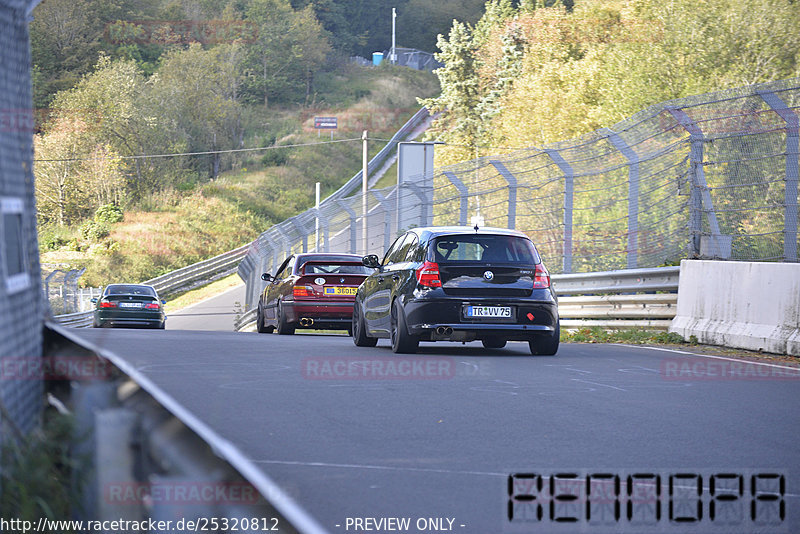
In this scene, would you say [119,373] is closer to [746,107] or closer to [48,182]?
[746,107]

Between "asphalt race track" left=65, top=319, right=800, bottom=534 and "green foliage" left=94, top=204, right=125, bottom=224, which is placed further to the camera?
"green foliage" left=94, top=204, right=125, bottom=224

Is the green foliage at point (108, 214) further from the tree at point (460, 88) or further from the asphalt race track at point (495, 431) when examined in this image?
the asphalt race track at point (495, 431)

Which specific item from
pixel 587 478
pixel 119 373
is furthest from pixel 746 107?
pixel 119 373

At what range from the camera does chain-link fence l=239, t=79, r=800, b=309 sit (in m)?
14.6

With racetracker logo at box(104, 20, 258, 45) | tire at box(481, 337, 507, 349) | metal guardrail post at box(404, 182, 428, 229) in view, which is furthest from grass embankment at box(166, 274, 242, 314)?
racetracker logo at box(104, 20, 258, 45)

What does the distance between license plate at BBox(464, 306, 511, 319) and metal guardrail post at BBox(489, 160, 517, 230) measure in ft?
29.2

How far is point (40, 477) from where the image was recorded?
3977 mm

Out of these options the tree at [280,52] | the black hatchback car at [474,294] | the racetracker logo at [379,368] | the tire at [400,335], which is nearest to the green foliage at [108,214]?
the tree at [280,52]

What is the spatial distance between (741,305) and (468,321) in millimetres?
3738

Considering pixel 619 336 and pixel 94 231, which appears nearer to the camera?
pixel 619 336

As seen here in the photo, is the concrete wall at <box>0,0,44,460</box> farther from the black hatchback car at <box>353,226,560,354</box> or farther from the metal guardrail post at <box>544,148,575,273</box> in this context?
the metal guardrail post at <box>544,148,575,273</box>

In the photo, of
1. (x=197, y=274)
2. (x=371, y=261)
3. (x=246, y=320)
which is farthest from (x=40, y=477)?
(x=197, y=274)

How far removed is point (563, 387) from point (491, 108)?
60.8 metres

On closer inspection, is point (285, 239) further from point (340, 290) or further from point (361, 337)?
point (361, 337)
